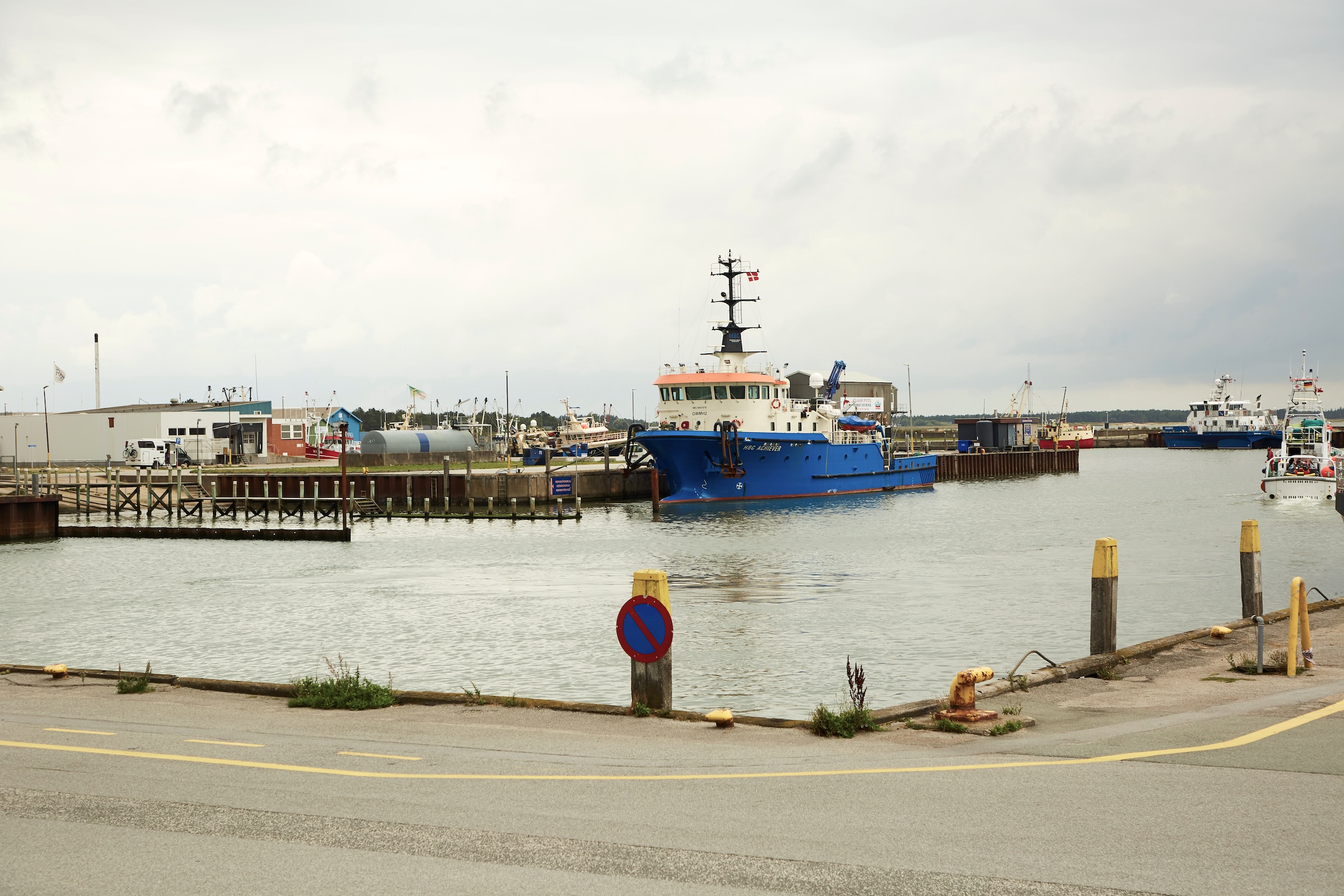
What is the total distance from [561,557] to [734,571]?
27.3 ft

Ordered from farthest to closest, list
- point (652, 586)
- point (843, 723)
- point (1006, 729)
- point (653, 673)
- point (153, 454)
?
point (153, 454) → point (653, 673) → point (652, 586) → point (843, 723) → point (1006, 729)

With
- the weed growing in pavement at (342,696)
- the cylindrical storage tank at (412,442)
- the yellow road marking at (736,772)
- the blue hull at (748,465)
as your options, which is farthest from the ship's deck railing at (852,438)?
the yellow road marking at (736,772)

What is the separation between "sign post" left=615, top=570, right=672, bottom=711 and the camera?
420 inches

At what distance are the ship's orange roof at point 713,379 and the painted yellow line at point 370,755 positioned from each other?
52836 mm

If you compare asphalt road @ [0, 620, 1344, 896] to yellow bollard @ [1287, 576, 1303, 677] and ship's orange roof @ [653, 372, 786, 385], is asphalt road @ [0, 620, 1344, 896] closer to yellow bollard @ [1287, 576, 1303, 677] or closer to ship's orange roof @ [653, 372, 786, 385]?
yellow bollard @ [1287, 576, 1303, 677]

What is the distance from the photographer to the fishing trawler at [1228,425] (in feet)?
488

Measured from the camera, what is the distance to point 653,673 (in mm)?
10797

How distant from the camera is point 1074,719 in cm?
1027

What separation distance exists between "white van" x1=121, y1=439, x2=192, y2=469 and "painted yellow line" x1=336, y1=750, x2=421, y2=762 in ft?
263

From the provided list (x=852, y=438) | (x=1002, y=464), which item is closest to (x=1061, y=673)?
(x=852, y=438)

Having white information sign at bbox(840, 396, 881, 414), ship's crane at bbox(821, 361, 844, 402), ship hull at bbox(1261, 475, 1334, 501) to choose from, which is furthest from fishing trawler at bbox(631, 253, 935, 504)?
white information sign at bbox(840, 396, 881, 414)

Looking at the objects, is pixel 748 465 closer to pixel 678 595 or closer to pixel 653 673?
pixel 678 595

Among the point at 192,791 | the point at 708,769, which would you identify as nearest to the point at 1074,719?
the point at 708,769

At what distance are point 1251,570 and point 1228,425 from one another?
488 ft
